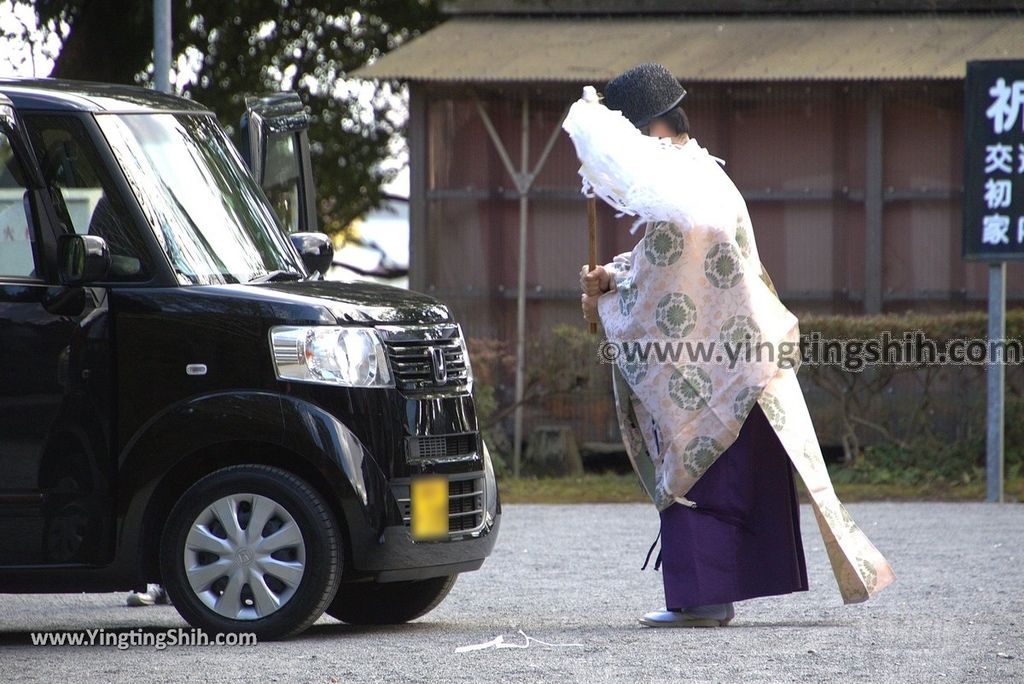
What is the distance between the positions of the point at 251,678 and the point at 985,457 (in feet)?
28.7

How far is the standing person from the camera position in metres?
6.71

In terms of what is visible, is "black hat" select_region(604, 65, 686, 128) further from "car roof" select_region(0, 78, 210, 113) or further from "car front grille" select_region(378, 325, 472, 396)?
"car roof" select_region(0, 78, 210, 113)

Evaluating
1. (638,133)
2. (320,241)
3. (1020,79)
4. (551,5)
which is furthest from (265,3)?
(638,133)

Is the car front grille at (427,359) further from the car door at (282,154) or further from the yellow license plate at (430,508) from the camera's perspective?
the car door at (282,154)

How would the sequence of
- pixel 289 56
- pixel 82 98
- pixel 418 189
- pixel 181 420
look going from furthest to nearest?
pixel 289 56, pixel 418 189, pixel 82 98, pixel 181 420

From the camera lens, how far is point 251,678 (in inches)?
217

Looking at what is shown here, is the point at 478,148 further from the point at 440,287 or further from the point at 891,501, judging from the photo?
the point at 891,501

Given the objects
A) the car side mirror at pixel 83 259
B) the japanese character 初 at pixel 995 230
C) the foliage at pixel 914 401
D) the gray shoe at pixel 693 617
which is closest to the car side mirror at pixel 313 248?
the car side mirror at pixel 83 259

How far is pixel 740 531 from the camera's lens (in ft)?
22.2

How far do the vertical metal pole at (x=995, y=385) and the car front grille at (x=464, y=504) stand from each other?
20.6 feet

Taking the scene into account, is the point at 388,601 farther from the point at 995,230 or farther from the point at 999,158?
the point at 999,158

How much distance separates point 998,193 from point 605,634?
6.48 meters

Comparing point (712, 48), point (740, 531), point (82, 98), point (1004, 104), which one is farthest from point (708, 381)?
point (712, 48)

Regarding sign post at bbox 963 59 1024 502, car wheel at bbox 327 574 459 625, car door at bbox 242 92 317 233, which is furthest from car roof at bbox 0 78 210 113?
sign post at bbox 963 59 1024 502
